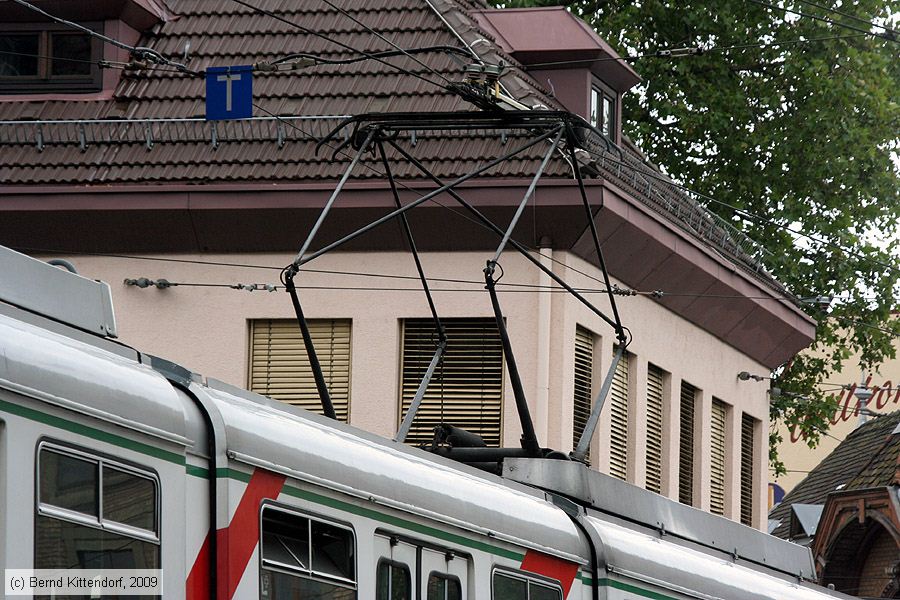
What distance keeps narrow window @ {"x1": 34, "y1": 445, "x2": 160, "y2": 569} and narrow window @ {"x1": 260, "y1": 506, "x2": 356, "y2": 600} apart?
855 millimetres

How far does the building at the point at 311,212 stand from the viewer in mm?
21281

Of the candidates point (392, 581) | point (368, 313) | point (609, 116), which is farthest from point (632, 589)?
point (609, 116)

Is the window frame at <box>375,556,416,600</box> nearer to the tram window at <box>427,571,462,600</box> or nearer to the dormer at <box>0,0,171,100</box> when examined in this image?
the tram window at <box>427,571,462,600</box>

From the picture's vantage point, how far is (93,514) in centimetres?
775

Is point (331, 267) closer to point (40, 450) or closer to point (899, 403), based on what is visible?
point (40, 450)

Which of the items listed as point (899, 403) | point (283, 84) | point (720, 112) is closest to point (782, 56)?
point (720, 112)

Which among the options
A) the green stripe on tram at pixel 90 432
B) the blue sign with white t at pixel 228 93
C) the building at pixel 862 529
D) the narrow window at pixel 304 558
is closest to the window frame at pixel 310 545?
the narrow window at pixel 304 558

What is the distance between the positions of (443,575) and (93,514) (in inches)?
121

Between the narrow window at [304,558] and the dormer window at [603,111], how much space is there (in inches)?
572

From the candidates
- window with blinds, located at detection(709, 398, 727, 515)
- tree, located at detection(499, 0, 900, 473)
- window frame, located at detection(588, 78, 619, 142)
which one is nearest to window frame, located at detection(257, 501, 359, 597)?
window frame, located at detection(588, 78, 619, 142)

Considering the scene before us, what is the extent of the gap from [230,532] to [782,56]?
25.4 m

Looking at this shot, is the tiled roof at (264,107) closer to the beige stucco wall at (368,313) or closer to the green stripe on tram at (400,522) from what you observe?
the beige stucco wall at (368,313)

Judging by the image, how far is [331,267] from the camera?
21.9 meters

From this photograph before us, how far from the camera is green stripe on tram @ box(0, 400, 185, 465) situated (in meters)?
7.46
